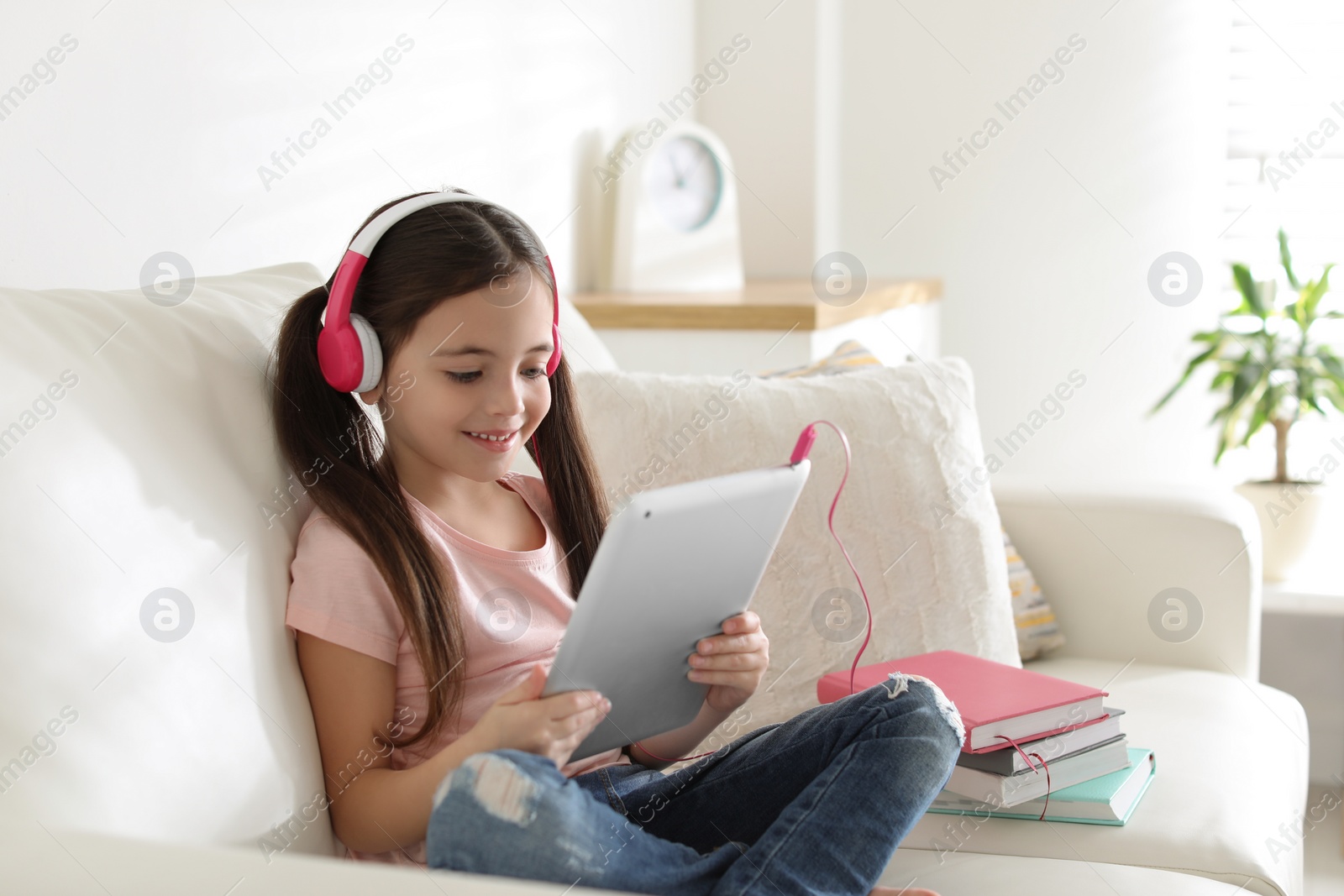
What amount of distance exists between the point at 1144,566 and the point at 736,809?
0.86 metres

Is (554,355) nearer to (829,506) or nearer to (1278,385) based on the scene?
(829,506)

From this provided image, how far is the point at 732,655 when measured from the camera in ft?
2.97

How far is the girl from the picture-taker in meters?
0.83

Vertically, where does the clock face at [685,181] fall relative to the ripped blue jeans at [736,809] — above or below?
above

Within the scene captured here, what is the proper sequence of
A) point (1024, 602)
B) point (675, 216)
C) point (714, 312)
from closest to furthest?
1. point (1024, 602)
2. point (714, 312)
3. point (675, 216)

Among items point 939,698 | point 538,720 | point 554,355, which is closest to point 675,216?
point 554,355

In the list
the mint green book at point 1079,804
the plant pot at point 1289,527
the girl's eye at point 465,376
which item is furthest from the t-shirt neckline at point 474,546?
the plant pot at point 1289,527

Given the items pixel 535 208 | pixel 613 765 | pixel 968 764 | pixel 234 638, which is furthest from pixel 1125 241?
pixel 234 638

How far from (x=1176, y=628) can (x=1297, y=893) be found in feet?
1.51

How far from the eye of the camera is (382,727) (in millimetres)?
867

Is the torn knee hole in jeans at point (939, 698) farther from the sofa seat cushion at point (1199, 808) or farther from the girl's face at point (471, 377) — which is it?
the girl's face at point (471, 377)

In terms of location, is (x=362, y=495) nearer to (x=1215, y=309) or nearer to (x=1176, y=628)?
(x=1176, y=628)

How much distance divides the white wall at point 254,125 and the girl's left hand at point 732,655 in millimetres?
675

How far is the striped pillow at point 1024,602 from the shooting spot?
155cm
